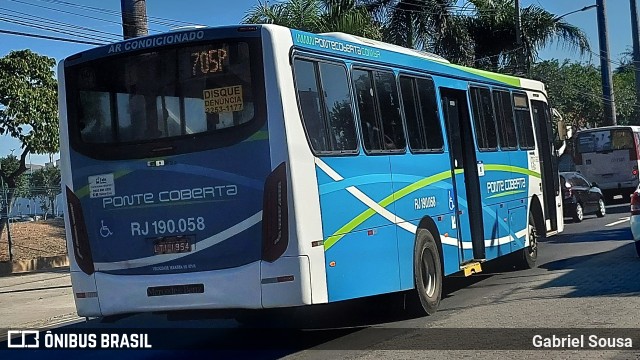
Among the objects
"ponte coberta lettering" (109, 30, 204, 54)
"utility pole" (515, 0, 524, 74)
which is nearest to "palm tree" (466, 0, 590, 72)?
"utility pole" (515, 0, 524, 74)

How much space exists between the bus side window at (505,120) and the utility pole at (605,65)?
34.3 meters

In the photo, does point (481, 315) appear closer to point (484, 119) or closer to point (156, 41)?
point (484, 119)

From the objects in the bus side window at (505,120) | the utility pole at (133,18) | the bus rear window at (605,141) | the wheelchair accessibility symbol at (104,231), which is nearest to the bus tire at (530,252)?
the bus side window at (505,120)

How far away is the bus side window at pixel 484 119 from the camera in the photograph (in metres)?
13.3

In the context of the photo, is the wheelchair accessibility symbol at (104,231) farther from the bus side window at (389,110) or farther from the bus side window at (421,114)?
the bus side window at (421,114)

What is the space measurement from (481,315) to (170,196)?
4065mm

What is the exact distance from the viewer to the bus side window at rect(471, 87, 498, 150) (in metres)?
13.3

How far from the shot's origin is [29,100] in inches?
959

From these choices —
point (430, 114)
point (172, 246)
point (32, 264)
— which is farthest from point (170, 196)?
point (32, 264)

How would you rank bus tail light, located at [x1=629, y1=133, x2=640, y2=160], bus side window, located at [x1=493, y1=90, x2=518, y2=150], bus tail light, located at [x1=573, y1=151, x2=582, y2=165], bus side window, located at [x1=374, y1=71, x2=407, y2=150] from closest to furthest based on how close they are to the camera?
1. bus side window, located at [x1=374, y1=71, x2=407, y2=150]
2. bus side window, located at [x1=493, y1=90, x2=518, y2=150]
3. bus tail light, located at [x1=629, y1=133, x2=640, y2=160]
4. bus tail light, located at [x1=573, y1=151, x2=582, y2=165]

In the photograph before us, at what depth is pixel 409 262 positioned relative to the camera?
10359mm

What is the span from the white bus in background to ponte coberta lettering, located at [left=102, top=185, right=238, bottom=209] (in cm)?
2864

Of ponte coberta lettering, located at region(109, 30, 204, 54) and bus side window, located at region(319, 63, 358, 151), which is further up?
ponte coberta lettering, located at region(109, 30, 204, 54)

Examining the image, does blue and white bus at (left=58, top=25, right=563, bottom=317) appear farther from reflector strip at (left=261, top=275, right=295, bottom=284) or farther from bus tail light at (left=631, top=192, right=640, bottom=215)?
bus tail light at (left=631, top=192, right=640, bottom=215)
